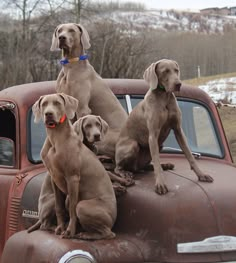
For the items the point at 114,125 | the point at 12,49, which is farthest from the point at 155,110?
the point at 12,49

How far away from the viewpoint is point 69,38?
5.36 meters

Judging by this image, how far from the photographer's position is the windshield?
5.89 metres

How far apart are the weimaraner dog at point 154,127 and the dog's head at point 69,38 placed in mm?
750

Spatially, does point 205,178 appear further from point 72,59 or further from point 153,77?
point 72,59

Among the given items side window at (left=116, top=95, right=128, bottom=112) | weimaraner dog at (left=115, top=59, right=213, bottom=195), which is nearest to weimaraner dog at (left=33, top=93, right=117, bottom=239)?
weimaraner dog at (left=115, top=59, right=213, bottom=195)

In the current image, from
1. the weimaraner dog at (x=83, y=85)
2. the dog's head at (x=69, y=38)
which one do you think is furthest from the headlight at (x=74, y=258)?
the dog's head at (x=69, y=38)

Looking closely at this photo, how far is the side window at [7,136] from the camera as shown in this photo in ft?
19.6

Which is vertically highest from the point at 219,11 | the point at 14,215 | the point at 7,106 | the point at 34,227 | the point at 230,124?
the point at 7,106

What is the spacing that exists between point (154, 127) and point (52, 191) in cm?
82

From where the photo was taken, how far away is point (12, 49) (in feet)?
93.6

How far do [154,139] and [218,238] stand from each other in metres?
0.77

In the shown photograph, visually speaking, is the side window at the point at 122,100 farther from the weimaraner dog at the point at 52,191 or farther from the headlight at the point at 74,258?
the headlight at the point at 74,258

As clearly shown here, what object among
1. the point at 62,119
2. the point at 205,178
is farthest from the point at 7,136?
the point at 205,178

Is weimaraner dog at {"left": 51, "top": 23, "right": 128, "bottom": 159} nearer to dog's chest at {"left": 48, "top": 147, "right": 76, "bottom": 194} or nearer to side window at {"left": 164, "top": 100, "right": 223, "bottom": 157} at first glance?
dog's chest at {"left": 48, "top": 147, "right": 76, "bottom": 194}
